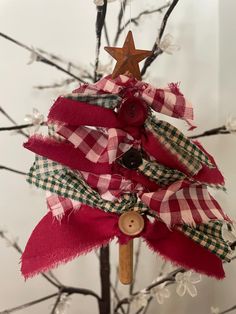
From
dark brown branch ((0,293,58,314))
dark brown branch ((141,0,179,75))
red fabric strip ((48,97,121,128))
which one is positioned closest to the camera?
red fabric strip ((48,97,121,128))

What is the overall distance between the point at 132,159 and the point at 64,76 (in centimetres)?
37

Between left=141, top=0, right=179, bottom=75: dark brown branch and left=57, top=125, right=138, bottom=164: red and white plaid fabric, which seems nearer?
left=57, top=125, right=138, bottom=164: red and white plaid fabric

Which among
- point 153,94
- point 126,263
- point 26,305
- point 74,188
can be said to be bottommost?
point 26,305

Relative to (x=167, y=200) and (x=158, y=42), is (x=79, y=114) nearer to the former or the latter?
(x=167, y=200)

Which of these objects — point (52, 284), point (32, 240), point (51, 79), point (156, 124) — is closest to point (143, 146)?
point (156, 124)

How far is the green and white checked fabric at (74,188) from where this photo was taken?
0.41 metres

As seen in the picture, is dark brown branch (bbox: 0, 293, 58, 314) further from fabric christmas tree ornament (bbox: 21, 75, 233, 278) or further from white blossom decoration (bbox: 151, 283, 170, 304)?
fabric christmas tree ornament (bbox: 21, 75, 233, 278)

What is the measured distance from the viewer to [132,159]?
1.31ft

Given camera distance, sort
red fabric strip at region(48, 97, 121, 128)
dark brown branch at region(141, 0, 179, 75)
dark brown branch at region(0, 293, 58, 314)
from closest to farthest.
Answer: red fabric strip at region(48, 97, 121, 128), dark brown branch at region(141, 0, 179, 75), dark brown branch at region(0, 293, 58, 314)

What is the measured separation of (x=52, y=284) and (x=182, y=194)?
1.46 ft

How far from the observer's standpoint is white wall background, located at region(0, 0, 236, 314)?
2.28ft

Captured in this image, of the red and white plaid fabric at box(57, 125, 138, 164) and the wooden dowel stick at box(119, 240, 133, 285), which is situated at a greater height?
the red and white plaid fabric at box(57, 125, 138, 164)

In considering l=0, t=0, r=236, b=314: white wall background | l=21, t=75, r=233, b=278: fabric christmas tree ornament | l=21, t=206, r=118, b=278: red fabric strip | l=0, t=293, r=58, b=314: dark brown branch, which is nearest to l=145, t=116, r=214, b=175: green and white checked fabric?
l=21, t=75, r=233, b=278: fabric christmas tree ornament

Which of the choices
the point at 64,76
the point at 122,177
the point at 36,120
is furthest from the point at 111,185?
the point at 64,76
